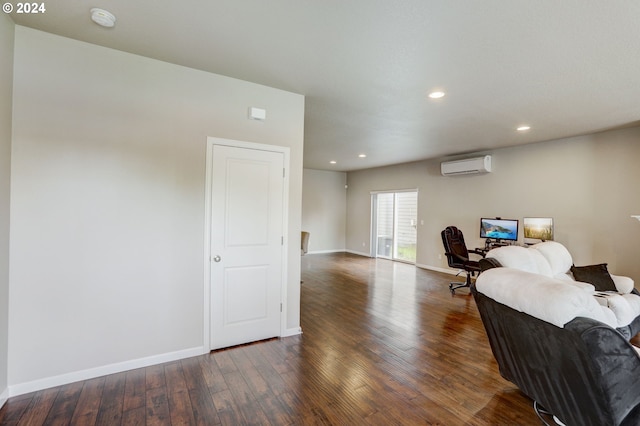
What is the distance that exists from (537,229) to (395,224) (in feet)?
12.1

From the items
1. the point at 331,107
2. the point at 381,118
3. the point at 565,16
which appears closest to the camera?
the point at 565,16

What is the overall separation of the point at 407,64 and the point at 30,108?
116 inches

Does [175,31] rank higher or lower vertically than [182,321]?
higher

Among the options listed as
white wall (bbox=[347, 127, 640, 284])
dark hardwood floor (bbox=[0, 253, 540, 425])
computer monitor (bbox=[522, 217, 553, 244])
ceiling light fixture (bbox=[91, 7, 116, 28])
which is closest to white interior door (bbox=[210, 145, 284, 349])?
dark hardwood floor (bbox=[0, 253, 540, 425])

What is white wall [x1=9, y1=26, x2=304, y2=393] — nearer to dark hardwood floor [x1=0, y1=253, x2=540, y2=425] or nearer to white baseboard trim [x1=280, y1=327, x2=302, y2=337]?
dark hardwood floor [x1=0, y1=253, x2=540, y2=425]

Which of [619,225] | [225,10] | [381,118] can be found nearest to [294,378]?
[225,10]

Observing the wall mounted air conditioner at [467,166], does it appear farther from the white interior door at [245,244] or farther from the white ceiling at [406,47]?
the white interior door at [245,244]

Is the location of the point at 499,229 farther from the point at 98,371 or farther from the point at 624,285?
the point at 98,371

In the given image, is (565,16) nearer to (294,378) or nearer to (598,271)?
(598,271)

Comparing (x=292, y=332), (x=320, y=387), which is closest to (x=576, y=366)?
(x=320, y=387)

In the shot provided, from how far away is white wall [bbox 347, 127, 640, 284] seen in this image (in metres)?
4.21

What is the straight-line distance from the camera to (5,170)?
2.02m

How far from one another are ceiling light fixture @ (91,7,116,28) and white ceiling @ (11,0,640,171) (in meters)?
0.04

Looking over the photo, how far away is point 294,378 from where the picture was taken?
2.41m
